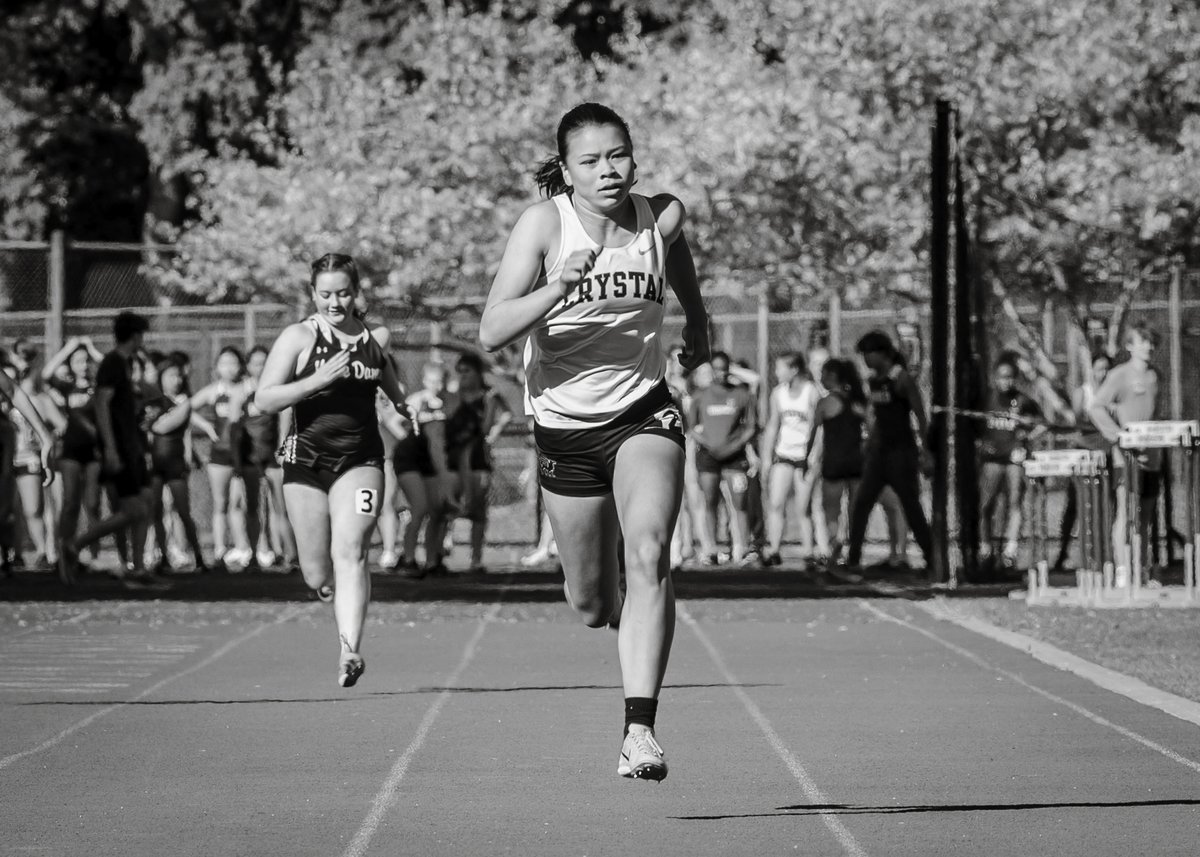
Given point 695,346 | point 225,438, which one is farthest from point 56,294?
point 695,346

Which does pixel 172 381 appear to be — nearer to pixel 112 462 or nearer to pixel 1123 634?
pixel 112 462

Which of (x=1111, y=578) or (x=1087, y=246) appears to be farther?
(x=1087, y=246)

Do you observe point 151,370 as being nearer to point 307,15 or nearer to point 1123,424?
point 1123,424

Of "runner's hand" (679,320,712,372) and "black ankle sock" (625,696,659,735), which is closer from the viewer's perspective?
"black ankle sock" (625,696,659,735)

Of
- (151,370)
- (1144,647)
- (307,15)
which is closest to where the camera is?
(1144,647)

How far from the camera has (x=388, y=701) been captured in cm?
973

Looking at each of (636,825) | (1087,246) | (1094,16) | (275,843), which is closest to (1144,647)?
(636,825)

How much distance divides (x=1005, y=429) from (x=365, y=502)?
10.8 metres

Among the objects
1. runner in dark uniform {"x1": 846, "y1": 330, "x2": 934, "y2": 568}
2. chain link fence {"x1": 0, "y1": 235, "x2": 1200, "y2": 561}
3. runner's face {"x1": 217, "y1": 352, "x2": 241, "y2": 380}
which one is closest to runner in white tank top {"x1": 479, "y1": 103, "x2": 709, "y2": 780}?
runner in dark uniform {"x1": 846, "y1": 330, "x2": 934, "y2": 568}

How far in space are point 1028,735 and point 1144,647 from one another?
375 cm

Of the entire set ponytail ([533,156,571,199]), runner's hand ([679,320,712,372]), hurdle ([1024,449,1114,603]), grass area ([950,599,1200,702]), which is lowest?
grass area ([950,599,1200,702])

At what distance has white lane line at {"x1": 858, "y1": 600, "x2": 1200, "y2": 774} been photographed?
778 centimetres

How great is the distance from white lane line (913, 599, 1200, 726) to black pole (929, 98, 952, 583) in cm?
224

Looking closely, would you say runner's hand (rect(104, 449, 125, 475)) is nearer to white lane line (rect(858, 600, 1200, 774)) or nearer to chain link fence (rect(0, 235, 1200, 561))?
white lane line (rect(858, 600, 1200, 774))
